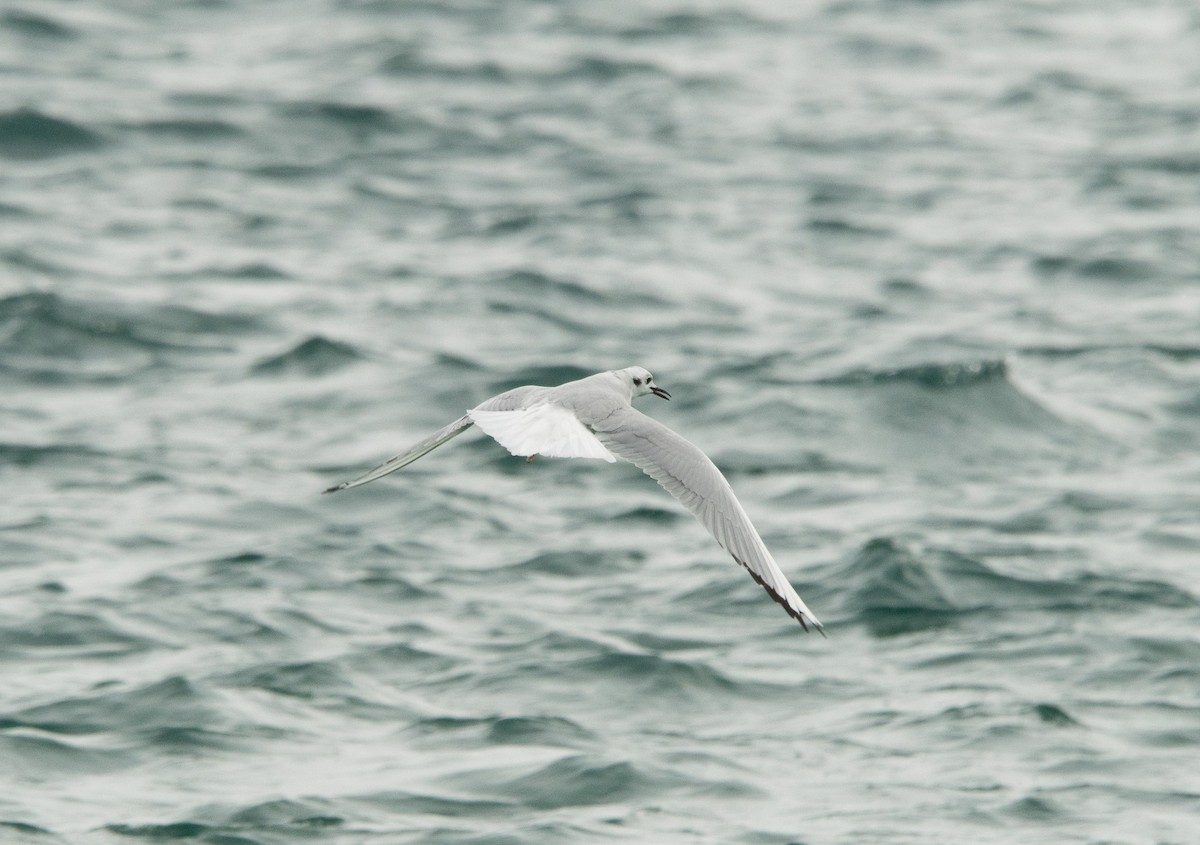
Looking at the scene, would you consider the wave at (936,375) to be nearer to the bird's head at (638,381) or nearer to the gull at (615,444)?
the bird's head at (638,381)

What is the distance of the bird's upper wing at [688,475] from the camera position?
6.87 m

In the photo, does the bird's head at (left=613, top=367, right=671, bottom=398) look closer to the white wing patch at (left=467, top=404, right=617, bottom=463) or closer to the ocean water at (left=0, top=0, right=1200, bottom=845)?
the white wing patch at (left=467, top=404, right=617, bottom=463)

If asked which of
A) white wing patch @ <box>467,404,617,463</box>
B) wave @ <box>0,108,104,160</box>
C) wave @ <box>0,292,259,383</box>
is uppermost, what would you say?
white wing patch @ <box>467,404,617,463</box>

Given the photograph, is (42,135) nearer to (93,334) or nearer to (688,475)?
(93,334)

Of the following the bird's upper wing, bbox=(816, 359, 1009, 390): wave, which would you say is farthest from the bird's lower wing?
bbox=(816, 359, 1009, 390): wave

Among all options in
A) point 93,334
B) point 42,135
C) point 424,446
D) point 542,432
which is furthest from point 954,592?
point 42,135

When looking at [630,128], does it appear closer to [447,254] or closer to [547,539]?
[447,254]

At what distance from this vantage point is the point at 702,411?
14000mm

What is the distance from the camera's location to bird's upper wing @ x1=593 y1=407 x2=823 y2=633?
6.87 metres

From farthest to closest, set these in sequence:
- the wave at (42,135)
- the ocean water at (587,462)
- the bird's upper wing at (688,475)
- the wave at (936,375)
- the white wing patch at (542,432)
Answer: the wave at (42,135), the wave at (936,375), the ocean water at (587,462), the bird's upper wing at (688,475), the white wing patch at (542,432)

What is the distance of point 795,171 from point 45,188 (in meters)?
6.56

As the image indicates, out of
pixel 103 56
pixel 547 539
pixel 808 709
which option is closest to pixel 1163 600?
pixel 808 709

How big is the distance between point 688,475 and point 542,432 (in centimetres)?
56

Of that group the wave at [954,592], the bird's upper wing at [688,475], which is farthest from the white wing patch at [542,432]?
the wave at [954,592]
